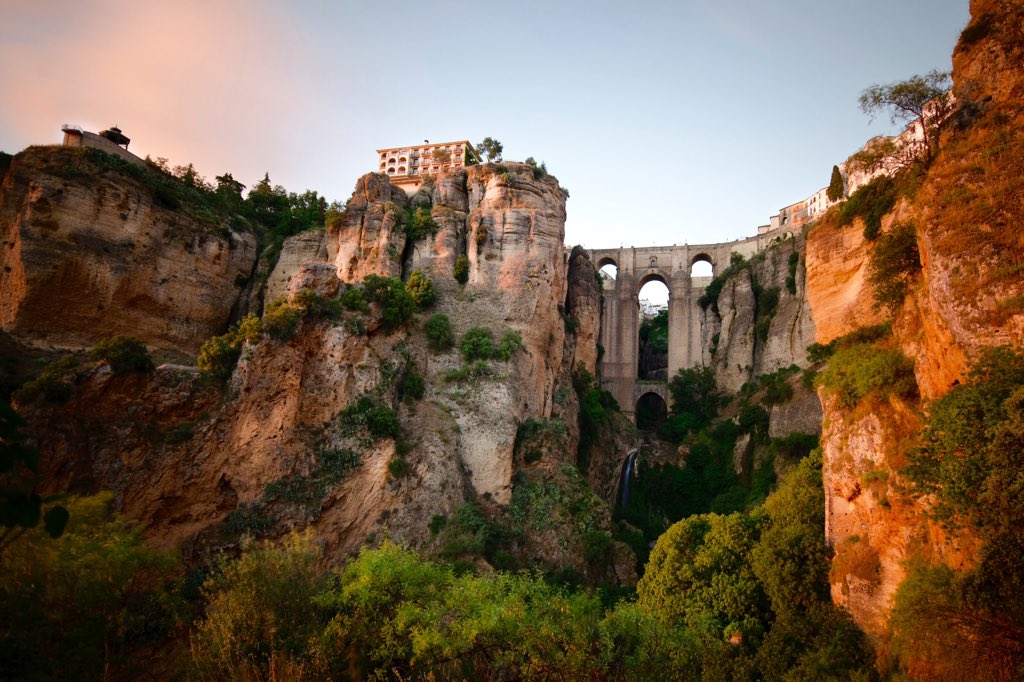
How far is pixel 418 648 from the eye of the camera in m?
13.4

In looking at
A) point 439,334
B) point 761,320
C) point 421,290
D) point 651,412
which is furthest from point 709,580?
point 651,412

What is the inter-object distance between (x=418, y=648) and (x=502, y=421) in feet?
55.3

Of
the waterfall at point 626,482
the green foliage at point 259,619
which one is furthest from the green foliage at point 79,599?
the waterfall at point 626,482

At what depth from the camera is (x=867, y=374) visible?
14.1m

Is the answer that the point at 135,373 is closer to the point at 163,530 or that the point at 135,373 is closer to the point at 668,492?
the point at 163,530

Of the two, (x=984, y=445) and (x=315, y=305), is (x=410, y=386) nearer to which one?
(x=315, y=305)

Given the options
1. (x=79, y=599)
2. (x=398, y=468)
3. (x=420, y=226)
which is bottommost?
(x=79, y=599)

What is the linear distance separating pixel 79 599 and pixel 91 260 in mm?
20879

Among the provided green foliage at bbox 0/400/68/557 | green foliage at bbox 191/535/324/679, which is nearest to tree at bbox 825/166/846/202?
green foliage at bbox 191/535/324/679

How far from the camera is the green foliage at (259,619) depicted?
12.9 metres

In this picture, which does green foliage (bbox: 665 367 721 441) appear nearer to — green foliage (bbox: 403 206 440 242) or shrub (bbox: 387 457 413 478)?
green foliage (bbox: 403 206 440 242)

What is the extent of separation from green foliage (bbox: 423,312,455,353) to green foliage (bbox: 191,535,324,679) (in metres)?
15.9

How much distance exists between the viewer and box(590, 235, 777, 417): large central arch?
49.8 m

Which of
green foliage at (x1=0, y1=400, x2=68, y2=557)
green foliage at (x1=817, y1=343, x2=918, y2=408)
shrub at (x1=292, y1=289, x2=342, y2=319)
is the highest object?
shrub at (x1=292, y1=289, x2=342, y2=319)
